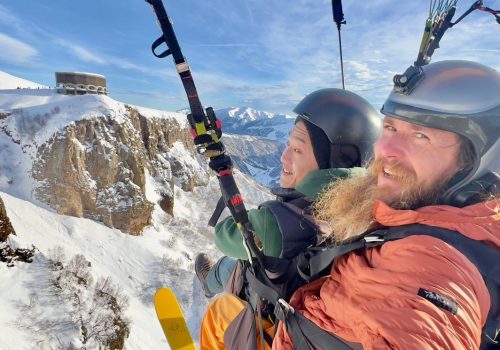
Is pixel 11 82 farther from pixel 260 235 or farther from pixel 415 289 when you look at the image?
pixel 415 289

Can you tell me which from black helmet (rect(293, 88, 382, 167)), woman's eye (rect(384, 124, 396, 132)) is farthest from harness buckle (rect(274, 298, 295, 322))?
black helmet (rect(293, 88, 382, 167))

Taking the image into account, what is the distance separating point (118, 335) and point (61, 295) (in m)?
6.54

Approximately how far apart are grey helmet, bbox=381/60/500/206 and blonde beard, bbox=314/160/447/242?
12 centimetres

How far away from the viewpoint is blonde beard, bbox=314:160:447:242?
6.31 feet

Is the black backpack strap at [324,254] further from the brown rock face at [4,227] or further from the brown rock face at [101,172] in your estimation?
the brown rock face at [101,172]

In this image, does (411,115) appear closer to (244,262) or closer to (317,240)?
(317,240)

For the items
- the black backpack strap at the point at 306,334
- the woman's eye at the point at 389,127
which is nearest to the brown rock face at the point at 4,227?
the black backpack strap at the point at 306,334

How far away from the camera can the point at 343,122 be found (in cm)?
359

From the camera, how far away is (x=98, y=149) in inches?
2120

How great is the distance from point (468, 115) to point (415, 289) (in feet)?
3.57

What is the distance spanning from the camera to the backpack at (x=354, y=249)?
1511 mm

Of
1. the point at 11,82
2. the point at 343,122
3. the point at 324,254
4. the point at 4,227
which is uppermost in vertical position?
the point at 11,82

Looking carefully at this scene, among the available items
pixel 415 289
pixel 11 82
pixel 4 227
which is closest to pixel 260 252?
pixel 415 289

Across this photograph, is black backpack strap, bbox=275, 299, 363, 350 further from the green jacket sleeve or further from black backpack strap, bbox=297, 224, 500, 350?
the green jacket sleeve
